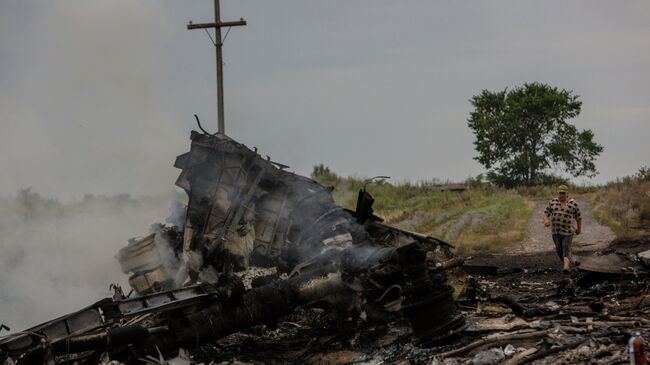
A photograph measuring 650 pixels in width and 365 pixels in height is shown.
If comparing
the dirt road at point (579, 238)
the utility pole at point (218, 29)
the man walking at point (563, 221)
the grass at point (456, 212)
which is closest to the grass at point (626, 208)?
the dirt road at point (579, 238)

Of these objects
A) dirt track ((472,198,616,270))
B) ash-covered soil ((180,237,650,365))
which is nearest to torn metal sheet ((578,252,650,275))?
ash-covered soil ((180,237,650,365))

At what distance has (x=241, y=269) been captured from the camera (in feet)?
38.5

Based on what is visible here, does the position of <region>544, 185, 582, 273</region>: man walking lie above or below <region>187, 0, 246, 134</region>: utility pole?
below

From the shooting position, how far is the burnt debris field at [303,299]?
8336mm

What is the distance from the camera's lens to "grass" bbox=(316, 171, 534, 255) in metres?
24.3

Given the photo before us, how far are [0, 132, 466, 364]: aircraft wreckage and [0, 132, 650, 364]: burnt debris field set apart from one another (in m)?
0.02

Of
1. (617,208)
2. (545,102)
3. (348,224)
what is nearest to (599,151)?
(545,102)

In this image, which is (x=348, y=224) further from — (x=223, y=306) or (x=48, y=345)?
(x=48, y=345)

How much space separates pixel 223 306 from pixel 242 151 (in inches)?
125

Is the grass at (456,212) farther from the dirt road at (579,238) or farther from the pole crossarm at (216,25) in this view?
the pole crossarm at (216,25)

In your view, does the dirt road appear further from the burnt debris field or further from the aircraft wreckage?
the aircraft wreckage

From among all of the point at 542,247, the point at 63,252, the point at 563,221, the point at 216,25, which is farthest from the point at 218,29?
the point at 563,221

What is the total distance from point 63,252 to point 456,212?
53.5 feet

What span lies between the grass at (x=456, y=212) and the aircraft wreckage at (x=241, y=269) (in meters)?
12.0
